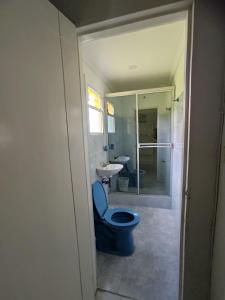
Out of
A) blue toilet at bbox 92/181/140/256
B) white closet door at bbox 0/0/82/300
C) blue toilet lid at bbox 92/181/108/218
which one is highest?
white closet door at bbox 0/0/82/300

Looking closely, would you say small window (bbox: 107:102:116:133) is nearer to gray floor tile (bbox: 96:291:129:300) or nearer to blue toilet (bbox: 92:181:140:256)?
blue toilet (bbox: 92:181:140:256)

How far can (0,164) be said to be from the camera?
0.54 meters

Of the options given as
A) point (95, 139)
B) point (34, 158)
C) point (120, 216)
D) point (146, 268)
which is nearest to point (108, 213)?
point (120, 216)

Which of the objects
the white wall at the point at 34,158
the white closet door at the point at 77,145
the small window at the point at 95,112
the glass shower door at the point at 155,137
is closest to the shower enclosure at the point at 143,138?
the glass shower door at the point at 155,137

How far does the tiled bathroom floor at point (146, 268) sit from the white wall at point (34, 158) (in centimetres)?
72

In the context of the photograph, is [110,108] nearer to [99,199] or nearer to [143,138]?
[143,138]

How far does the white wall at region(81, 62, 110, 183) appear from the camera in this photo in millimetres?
2113

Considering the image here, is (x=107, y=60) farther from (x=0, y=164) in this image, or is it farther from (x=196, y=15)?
(x=0, y=164)

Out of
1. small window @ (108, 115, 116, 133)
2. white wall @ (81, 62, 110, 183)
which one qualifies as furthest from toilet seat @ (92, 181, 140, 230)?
small window @ (108, 115, 116, 133)

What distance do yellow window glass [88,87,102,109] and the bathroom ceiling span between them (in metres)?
0.35

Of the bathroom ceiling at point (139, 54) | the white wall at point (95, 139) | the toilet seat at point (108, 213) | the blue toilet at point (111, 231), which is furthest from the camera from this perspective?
the white wall at point (95, 139)

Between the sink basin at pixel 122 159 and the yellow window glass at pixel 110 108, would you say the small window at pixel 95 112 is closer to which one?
the yellow window glass at pixel 110 108

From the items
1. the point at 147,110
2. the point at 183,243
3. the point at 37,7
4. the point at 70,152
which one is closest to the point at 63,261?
the point at 70,152

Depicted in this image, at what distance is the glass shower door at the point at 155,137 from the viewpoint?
10.0ft
